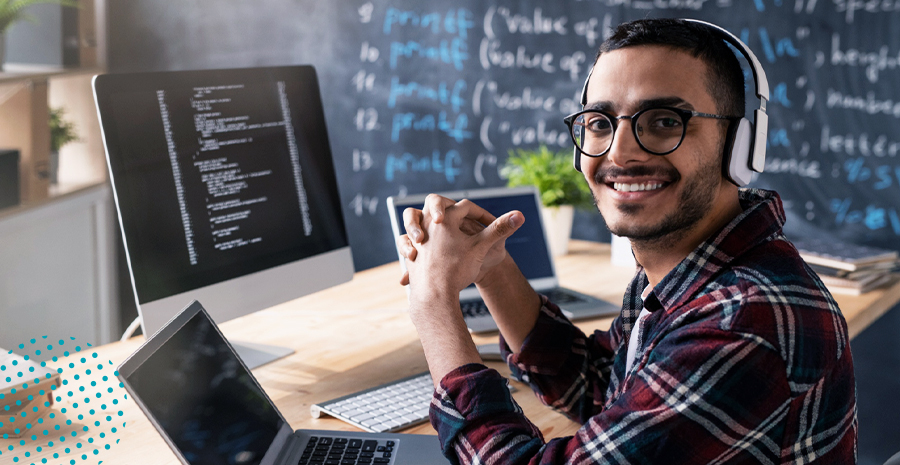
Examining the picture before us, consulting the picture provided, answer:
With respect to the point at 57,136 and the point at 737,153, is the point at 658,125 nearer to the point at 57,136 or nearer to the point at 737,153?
the point at 737,153

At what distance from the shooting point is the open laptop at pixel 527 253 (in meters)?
1.55

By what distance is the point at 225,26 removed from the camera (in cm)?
297

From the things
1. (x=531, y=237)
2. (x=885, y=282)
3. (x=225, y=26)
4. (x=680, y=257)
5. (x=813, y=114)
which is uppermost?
(x=225, y=26)

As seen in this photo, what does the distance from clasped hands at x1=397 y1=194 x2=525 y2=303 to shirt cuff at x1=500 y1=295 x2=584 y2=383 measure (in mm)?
157

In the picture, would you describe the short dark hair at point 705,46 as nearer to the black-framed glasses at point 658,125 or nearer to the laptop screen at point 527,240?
the black-framed glasses at point 658,125

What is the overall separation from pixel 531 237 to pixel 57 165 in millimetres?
1805

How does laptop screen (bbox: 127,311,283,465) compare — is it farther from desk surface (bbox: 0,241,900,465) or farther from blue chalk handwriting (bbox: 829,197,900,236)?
blue chalk handwriting (bbox: 829,197,900,236)

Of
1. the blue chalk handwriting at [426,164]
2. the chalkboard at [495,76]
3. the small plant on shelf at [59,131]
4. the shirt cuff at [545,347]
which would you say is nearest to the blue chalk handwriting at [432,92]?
the chalkboard at [495,76]

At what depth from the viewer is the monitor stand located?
1.29m

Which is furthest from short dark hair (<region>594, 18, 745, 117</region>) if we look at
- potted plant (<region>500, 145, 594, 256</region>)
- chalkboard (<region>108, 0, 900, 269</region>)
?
chalkboard (<region>108, 0, 900, 269</region>)

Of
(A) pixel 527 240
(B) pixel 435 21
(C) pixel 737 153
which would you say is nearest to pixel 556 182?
(A) pixel 527 240

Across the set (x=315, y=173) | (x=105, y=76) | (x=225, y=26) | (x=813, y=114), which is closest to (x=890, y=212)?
(x=813, y=114)

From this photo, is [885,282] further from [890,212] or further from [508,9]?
[508,9]

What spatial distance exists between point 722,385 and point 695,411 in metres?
0.04
